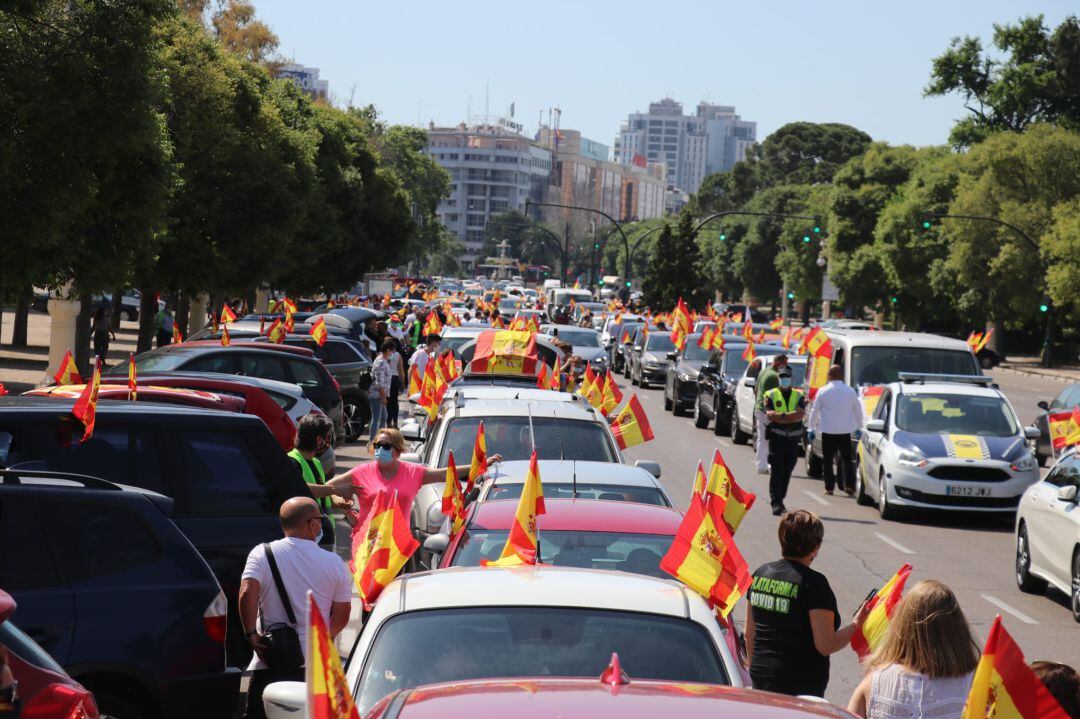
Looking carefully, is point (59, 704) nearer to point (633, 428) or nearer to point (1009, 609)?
point (1009, 609)

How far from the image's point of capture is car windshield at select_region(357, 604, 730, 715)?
17.0 ft

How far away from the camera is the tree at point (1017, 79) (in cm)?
8006

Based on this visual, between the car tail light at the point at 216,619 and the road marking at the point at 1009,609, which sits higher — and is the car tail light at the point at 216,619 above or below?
above

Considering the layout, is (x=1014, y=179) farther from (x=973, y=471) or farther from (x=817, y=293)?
(x=973, y=471)

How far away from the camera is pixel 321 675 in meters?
3.44

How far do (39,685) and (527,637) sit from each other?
162 centimetres

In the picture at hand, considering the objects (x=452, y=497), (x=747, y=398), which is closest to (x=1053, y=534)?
(x=452, y=497)

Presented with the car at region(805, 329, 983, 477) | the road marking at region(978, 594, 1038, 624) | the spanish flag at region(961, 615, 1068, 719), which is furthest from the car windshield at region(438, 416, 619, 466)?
the car at region(805, 329, 983, 477)

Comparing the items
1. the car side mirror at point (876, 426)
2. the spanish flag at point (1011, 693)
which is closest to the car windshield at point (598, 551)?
the spanish flag at point (1011, 693)

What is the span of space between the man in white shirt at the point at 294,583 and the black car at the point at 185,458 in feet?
5.63

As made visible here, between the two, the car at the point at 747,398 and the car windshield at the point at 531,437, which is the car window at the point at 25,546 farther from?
the car at the point at 747,398

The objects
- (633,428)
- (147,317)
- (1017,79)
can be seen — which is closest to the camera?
(633,428)

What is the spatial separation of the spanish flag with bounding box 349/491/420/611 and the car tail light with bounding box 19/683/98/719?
9.96 feet

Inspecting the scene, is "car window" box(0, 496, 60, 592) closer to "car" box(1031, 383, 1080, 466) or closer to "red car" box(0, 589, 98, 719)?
"red car" box(0, 589, 98, 719)
